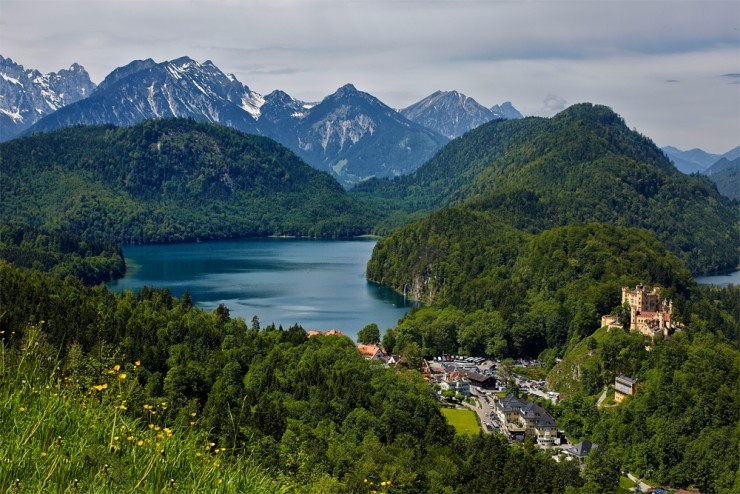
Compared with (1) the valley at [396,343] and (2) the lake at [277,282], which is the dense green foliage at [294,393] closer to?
(1) the valley at [396,343]

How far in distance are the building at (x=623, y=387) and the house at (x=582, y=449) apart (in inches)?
195

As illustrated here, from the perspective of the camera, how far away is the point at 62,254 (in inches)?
3300

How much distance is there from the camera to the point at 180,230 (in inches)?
5497

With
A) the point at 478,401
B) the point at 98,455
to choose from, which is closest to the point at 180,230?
the point at 478,401

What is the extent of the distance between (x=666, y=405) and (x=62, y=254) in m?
66.3

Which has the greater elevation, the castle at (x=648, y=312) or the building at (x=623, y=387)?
the castle at (x=648, y=312)

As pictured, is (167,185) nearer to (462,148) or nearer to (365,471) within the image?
(462,148)

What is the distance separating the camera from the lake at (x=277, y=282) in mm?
61250

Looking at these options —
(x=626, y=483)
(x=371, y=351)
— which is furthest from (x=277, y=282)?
(x=626, y=483)

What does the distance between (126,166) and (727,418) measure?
147 metres


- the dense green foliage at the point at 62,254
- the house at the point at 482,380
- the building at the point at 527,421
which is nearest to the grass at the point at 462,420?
the building at the point at 527,421

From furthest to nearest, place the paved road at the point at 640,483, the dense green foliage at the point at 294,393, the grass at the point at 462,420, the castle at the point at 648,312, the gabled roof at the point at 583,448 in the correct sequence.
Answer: the castle at the point at 648,312 < the grass at the point at 462,420 < the gabled roof at the point at 583,448 < the paved road at the point at 640,483 < the dense green foliage at the point at 294,393

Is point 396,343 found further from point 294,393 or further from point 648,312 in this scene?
point 294,393

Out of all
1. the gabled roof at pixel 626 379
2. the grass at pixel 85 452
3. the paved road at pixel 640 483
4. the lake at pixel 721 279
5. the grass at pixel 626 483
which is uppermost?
the grass at pixel 85 452
